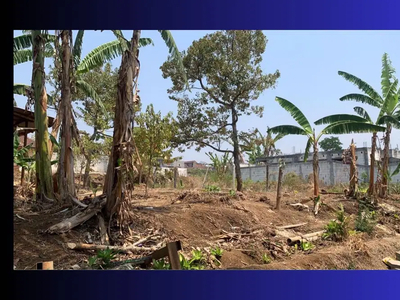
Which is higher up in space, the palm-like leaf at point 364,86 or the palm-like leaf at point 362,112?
the palm-like leaf at point 364,86

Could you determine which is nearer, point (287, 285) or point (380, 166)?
point (287, 285)

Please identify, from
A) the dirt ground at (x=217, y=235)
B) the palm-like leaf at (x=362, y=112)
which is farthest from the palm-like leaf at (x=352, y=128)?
Answer: the dirt ground at (x=217, y=235)

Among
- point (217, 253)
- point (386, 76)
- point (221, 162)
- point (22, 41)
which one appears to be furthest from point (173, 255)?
point (221, 162)

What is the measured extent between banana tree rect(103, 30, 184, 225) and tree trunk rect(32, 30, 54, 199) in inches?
49.3

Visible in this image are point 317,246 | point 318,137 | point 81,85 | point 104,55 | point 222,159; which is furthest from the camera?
point 222,159

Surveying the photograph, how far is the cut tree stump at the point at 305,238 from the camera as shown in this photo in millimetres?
5242

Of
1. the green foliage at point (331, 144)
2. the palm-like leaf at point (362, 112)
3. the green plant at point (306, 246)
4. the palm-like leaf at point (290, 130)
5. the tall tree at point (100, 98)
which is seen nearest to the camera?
the green plant at point (306, 246)

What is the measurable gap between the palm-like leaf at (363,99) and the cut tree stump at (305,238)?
3380mm

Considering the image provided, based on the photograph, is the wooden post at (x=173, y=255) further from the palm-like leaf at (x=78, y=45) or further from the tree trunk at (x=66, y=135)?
the palm-like leaf at (x=78, y=45)

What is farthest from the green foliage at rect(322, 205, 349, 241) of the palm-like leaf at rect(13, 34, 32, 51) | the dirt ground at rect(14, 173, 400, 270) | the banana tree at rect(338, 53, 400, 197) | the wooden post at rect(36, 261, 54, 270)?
the palm-like leaf at rect(13, 34, 32, 51)
